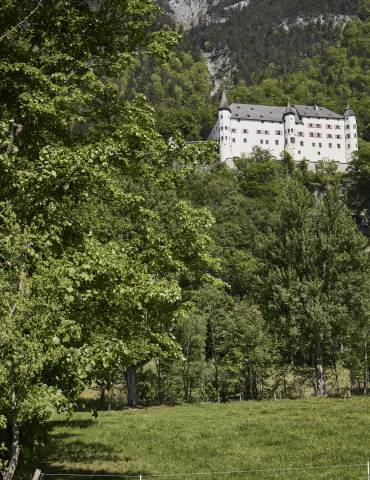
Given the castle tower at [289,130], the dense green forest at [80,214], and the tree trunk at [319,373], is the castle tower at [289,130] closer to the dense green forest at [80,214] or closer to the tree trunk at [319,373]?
the tree trunk at [319,373]

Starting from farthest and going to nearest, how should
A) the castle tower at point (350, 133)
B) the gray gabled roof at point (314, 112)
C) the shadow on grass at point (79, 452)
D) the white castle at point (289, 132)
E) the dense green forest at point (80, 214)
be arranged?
the gray gabled roof at point (314, 112) < the castle tower at point (350, 133) < the white castle at point (289, 132) < the shadow on grass at point (79, 452) < the dense green forest at point (80, 214)

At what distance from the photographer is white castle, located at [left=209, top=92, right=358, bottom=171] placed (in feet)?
572

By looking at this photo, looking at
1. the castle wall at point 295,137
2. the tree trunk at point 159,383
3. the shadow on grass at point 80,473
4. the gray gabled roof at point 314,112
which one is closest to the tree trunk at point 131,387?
the tree trunk at point 159,383

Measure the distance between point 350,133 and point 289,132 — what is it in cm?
2130

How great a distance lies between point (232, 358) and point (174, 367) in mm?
5001

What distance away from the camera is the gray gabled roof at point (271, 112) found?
179m

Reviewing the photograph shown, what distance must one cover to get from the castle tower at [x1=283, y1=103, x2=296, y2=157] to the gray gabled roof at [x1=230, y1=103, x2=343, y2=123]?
6.50 feet

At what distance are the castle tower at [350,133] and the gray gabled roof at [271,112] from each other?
3.03 metres

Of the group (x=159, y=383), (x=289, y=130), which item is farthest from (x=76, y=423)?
(x=289, y=130)

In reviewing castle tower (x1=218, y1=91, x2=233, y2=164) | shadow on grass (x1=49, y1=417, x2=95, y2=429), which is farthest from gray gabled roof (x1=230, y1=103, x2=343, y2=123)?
shadow on grass (x1=49, y1=417, x2=95, y2=429)

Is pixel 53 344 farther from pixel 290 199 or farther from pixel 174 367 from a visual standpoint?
pixel 290 199

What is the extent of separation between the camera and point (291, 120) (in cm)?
17912

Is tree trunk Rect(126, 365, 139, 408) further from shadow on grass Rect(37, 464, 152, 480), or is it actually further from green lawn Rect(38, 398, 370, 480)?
shadow on grass Rect(37, 464, 152, 480)

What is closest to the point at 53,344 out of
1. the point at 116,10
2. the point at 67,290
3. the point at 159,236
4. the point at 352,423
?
the point at 67,290
